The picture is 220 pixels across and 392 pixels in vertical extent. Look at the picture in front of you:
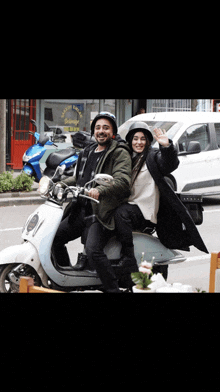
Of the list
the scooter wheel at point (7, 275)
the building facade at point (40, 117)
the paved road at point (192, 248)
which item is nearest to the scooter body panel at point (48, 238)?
the scooter wheel at point (7, 275)

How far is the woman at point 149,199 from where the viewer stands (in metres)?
4.95

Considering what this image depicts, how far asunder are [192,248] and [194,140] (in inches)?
123

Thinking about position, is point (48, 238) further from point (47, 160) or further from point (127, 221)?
point (47, 160)

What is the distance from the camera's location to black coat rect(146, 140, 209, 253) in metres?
4.93

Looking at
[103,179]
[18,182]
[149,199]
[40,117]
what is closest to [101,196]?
[103,179]

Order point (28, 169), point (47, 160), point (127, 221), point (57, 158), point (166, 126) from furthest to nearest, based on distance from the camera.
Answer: point (28, 169)
point (47, 160)
point (57, 158)
point (166, 126)
point (127, 221)

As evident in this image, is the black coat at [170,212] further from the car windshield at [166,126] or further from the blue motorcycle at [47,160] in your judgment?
the blue motorcycle at [47,160]

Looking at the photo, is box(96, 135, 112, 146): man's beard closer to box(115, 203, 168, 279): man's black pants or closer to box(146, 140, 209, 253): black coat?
box(146, 140, 209, 253): black coat

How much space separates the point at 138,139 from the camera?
504 centimetres

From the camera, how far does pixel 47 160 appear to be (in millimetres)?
11344

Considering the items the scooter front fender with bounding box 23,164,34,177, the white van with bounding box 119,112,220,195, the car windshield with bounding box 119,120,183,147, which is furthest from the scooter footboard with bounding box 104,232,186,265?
the scooter front fender with bounding box 23,164,34,177

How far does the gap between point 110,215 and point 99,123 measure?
0.72 m
